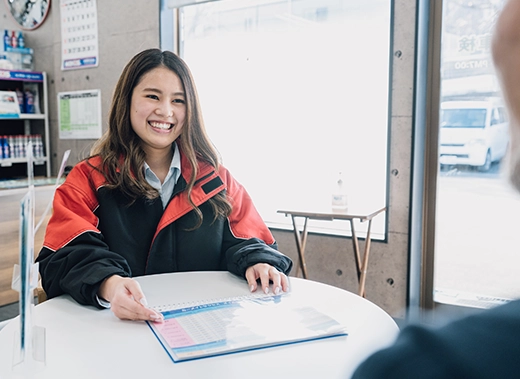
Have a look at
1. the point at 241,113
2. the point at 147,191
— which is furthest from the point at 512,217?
the point at 147,191

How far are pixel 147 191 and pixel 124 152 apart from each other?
201 millimetres

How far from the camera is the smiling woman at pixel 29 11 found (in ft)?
16.1

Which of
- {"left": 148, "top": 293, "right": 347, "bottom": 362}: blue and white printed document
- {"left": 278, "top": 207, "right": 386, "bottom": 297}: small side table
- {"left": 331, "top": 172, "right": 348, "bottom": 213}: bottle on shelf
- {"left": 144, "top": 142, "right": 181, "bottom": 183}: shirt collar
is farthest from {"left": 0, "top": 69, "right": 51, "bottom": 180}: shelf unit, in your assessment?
{"left": 148, "top": 293, "right": 347, "bottom": 362}: blue and white printed document

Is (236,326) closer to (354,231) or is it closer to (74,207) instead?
(74,207)

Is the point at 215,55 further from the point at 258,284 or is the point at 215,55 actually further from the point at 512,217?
the point at 258,284

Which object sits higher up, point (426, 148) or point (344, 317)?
point (426, 148)

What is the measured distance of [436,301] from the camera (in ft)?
10.8

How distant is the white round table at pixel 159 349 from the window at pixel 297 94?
1.79m

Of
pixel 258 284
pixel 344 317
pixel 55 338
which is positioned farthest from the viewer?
pixel 258 284

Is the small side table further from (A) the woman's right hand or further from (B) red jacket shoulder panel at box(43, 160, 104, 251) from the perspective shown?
(A) the woman's right hand

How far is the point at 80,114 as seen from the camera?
15.5 feet

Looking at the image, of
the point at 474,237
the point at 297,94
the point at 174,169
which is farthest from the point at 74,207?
the point at 474,237

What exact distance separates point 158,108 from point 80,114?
3.07 metres

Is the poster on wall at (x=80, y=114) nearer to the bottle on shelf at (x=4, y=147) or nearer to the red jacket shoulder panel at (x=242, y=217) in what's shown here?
the bottle on shelf at (x=4, y=147)
